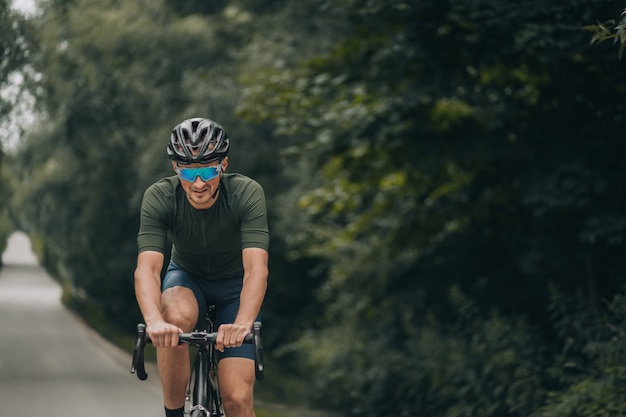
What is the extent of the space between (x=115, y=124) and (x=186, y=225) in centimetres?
2034

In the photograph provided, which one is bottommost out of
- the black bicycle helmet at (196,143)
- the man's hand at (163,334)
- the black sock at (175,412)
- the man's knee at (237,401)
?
the man's knee at (237,401)

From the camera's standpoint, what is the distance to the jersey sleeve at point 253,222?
15.4 feet

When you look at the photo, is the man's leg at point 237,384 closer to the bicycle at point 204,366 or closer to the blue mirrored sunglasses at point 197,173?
the bicycle at point 204,366

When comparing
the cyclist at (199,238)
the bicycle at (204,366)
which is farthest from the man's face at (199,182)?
the bicycle at (204,366)

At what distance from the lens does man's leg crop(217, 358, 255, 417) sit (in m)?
4.66

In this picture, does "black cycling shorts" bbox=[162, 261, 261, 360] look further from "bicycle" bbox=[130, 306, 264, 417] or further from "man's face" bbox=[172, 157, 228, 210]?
"man's face" bbox=[172, 157, 228, 210]

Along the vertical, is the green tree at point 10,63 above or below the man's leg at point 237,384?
above

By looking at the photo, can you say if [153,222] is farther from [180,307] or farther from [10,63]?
[10,63]

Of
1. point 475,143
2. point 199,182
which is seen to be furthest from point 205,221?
point 475,143

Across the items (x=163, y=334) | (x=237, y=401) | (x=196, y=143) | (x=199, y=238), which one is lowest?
(x=237, y=401)

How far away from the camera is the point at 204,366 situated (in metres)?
4.75

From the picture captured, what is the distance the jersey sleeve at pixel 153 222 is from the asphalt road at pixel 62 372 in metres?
9.31

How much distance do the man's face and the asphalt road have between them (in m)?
9.40

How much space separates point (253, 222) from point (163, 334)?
709 mm
